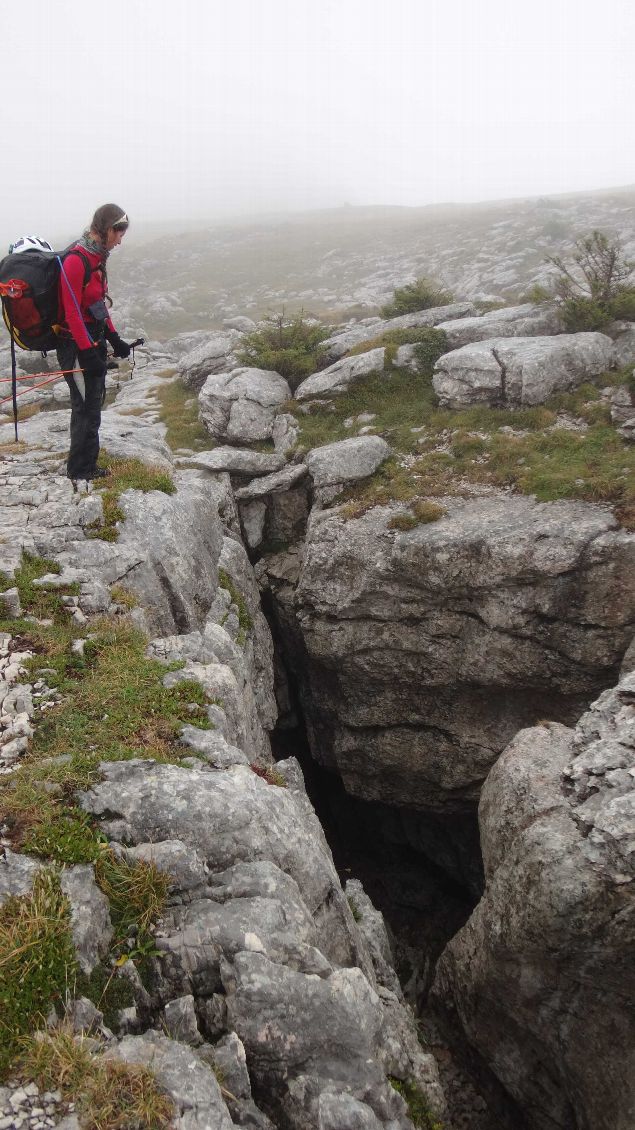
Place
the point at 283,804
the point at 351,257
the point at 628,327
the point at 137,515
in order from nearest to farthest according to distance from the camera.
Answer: the point at 283,804
the point at 137,515
the point at 628,327
the point at 351,257

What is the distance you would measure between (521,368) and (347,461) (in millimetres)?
7622

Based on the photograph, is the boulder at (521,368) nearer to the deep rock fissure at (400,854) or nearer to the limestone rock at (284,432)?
the limestone rock at (284,432)

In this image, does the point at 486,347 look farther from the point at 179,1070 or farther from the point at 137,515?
the point at 179,1070

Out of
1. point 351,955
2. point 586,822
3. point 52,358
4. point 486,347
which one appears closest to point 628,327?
point 486,347

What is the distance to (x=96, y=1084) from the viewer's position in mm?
5590

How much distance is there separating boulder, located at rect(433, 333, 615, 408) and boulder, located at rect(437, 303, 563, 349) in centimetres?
184

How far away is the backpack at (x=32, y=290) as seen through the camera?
11.3 metres

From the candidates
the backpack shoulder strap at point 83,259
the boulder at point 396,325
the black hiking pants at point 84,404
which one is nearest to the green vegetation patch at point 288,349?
the boulder at point 396,325

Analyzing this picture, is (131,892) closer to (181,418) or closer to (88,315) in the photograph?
(88,315)

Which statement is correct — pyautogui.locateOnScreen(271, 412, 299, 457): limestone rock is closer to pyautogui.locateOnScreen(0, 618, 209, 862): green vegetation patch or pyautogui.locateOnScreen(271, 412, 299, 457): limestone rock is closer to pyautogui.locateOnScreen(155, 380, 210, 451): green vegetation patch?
pyautogui.locateOnScreen(155, 380, 210, 451): green vegetation patch

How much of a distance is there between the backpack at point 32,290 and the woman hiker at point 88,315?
0.45 feet

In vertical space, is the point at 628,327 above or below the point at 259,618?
above

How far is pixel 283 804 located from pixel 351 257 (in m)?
97.7

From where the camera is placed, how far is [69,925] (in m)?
6.86
